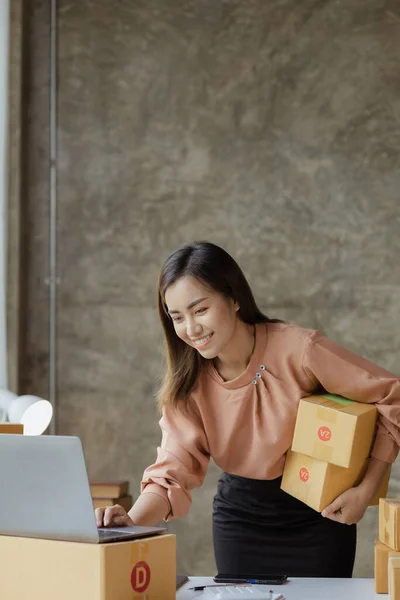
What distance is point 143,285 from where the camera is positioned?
13.4 ft

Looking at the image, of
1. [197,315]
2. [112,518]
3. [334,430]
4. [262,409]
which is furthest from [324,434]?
[112,518]

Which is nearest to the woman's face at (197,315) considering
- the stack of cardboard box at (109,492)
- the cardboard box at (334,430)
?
the cardboard box at (334,430)

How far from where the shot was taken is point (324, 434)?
2.06m

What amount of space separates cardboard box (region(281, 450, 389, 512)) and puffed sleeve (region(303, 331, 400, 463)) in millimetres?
83

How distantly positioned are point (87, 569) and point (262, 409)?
3.06 ft

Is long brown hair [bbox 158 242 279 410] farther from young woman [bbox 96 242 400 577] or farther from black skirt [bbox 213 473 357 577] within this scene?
black skirt [bbox 213 473 357 577]

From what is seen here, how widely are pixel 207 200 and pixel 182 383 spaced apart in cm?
186

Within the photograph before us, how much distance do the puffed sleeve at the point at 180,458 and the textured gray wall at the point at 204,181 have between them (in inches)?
63.0

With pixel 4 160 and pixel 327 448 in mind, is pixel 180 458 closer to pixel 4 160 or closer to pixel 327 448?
pixel 327 448

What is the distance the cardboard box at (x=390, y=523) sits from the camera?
173cm

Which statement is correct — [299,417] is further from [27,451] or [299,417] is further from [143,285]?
[143,285]

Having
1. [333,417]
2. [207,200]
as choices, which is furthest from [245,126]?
[333,417]

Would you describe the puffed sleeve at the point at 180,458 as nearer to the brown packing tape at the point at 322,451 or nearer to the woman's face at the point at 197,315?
the woman's face at the point at 197,315

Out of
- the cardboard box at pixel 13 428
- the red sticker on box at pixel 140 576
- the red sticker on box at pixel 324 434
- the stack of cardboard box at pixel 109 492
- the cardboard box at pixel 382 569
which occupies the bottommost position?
the stack of cardboard box at pixel 109 492
